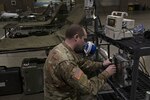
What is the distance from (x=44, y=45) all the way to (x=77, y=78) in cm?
195

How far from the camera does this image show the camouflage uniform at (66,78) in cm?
175

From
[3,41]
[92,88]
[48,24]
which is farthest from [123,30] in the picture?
[48,24]

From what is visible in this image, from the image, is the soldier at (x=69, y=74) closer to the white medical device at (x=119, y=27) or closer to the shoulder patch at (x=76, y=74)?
the shoulder patch at (x=76, y=74)

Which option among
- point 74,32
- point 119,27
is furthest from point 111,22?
point 74,32

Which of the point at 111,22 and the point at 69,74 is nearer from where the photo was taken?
the point at 69,74

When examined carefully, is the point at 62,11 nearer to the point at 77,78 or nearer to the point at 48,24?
the point at 48,24

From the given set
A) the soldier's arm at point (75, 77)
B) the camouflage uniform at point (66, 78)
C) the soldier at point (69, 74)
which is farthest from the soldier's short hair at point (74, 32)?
the soldier's arm at point (75, 77)

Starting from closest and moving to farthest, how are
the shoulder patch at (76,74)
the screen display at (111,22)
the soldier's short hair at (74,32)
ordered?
1. the shoulder patch at (76,74)
2. the soldier's short hair at (74,32)
3. the screen display at (111,22)

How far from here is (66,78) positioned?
1.78 meters

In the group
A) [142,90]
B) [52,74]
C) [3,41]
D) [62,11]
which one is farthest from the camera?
[62,11]

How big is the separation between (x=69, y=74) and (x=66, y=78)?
0.19 feet

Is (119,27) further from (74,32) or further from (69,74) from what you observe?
(69,74)

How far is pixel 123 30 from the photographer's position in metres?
1.91

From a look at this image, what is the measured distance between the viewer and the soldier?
1.75 metres
